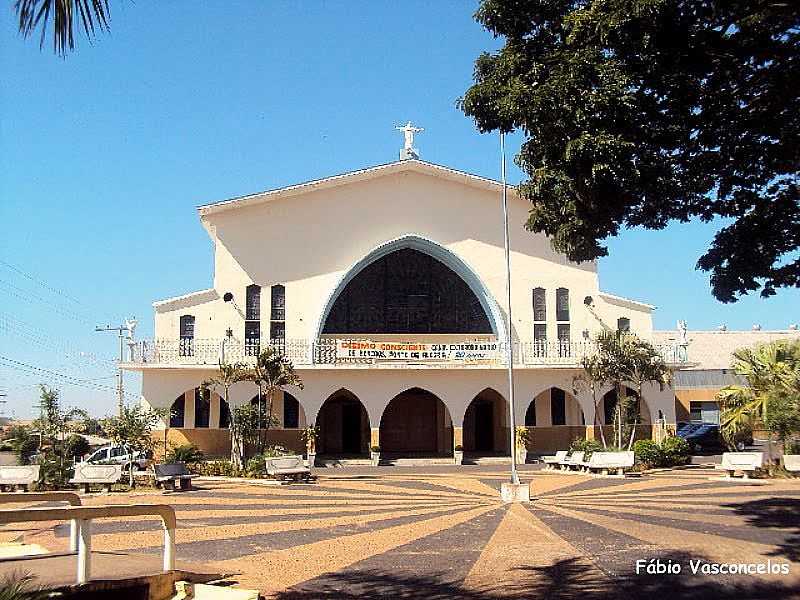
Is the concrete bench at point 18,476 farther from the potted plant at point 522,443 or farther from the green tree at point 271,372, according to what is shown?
the potted plant at point 522,443

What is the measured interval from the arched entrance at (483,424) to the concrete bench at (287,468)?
12.1m

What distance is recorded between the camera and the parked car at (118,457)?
27.6 metres

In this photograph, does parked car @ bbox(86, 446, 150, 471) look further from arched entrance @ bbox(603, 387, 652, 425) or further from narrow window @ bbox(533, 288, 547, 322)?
arched entrance @ bbox(603, 387, 652, 425)

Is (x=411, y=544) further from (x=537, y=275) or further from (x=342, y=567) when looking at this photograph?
(x=537, y=275)

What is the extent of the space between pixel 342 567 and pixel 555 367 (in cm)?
2073

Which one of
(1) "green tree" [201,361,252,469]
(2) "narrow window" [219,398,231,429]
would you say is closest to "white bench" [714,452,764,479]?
(1) "green tree" [201,361,252,469]

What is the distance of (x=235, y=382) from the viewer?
26797mm

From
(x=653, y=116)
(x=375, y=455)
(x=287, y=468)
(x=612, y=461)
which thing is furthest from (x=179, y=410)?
(x=653, y=116)

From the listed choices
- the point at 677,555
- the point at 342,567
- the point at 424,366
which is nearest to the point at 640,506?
the point at 677,555

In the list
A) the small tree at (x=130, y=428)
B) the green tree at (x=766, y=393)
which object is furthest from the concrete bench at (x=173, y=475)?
the green tree at (x=766, y=393)

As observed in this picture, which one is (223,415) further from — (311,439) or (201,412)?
(311,439)

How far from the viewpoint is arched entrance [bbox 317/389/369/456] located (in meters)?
33.7

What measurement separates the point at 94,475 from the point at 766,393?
18.0m

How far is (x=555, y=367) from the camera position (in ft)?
99.5
